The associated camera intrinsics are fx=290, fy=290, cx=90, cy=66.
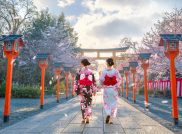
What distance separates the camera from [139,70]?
1542 inches

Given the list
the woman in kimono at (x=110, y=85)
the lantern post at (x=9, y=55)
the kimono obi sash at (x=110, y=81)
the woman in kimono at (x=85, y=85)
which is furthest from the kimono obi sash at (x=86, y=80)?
the lantern post at (x=9, y=55)

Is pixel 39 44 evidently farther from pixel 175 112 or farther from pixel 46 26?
pixel 175 112

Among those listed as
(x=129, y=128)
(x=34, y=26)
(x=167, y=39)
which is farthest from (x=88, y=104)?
(x=34, y=26)

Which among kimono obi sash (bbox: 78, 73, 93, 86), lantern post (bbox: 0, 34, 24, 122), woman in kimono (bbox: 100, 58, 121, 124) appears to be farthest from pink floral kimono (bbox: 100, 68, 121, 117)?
lantern post (bbox: 0, 34, 24, 122)

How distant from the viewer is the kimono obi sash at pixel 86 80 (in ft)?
30.3

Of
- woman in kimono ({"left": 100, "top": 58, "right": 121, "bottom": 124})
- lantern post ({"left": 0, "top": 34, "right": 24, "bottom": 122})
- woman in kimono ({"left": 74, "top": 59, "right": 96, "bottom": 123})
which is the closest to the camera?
woman in kimono ({"left": 100, "top": 58, "right": 121, "bottom": 124})

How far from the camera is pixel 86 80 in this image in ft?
30.4

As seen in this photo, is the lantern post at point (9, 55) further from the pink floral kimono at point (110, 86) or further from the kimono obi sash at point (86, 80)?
the pink floral kimono at point (110, 86)

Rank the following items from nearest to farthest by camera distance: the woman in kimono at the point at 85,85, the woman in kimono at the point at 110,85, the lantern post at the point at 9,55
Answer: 1. the woman in kimono at the point at 110,85
2. the woman in kimono at the point at 85,85
3. the lantern post at the point at 9,55

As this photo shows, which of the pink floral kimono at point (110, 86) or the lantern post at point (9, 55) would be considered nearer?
the pink floral kimono at point (110, 86)

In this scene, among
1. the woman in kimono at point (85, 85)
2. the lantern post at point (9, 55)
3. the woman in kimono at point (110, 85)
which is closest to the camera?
the woman in kimono at point (110, 85)

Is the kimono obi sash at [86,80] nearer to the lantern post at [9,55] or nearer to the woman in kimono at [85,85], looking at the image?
the woman in kimono at [85,85]

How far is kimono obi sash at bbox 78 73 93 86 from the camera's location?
9.24 m

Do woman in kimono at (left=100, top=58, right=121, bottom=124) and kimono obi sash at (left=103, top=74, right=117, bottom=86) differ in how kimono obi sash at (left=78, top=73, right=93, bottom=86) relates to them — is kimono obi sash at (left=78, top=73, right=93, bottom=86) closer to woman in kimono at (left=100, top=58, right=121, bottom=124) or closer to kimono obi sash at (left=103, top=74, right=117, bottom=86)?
woman in kimono at (left=100, top=58, right=121, bottom=124)
